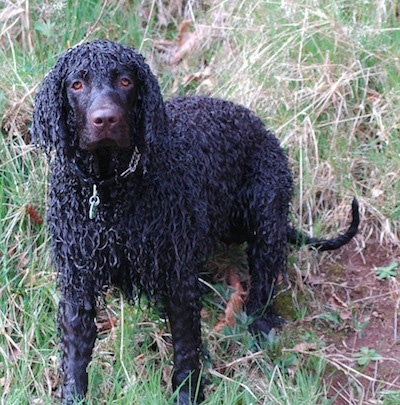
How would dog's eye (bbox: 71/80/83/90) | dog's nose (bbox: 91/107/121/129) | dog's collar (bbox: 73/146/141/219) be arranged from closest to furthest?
1. dog's nose (bbox: 91/107/121/129)
2. dog's eye (bbox: 71/80/83/90)
3. dog's collar (bbox: 73/146/141/219)

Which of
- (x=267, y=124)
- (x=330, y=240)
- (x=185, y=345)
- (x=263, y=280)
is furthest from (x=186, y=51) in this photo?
(x=185, y=345)

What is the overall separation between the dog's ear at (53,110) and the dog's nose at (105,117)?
21 cm

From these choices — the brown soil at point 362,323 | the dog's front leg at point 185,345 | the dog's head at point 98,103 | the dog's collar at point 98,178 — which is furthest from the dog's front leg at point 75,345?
the brown soil at point 362,323

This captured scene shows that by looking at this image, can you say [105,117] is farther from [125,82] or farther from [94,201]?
[94,201]

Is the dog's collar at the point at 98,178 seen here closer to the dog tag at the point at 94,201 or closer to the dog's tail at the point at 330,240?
the dog tag at the point at 94,201

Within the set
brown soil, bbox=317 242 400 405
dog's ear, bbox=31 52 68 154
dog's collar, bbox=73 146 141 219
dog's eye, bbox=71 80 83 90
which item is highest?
dog's eye, bbox=71 80 83 90

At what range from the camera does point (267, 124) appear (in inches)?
164

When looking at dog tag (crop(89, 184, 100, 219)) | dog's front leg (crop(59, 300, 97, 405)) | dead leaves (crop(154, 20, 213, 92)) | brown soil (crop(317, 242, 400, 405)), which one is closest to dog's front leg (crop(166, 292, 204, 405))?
dog's front leg (crop(59, 300, 97, 405))

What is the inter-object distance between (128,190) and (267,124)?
1626 millimetres

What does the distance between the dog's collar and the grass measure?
707mm

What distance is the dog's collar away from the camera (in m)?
2.64

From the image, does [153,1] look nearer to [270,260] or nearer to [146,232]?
[270,260]

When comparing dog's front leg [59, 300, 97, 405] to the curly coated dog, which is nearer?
the curly coated dog

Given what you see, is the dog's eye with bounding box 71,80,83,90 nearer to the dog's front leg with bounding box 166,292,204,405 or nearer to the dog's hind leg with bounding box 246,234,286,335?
the dog's front leg with bounding box 166,292,204,405
